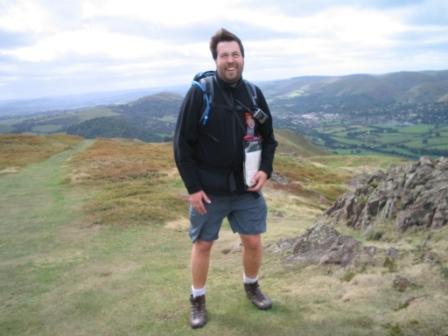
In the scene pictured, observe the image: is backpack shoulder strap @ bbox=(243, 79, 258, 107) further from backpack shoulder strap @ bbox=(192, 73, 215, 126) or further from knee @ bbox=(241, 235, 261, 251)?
knee @ bbox=(241, 235, 261, 251)

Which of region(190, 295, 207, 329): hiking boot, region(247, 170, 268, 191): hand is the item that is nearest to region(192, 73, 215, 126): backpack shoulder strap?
region(247, 170, 268, 191): hand

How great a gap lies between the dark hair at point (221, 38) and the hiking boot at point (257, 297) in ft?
13.7

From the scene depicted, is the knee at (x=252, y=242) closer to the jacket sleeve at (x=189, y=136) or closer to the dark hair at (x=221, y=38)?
the jacket sleeve at (x=189, y=136)

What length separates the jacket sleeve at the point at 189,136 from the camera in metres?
6.75

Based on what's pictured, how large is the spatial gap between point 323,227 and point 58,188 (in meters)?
22.1

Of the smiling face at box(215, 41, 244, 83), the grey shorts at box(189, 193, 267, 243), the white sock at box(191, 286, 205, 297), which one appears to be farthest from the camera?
the white sock at box(191, 286, 205, 297)

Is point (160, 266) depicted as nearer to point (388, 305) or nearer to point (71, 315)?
point (71, 315)

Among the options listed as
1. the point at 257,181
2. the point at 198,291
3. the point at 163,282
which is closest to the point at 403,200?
the point at 257,181

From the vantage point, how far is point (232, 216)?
7.57 meters

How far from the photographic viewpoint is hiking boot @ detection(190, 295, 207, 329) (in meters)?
7.57

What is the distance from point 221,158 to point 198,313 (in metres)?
2.80

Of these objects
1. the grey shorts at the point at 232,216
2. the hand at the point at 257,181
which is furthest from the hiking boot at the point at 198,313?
the hand at the point at 257,181

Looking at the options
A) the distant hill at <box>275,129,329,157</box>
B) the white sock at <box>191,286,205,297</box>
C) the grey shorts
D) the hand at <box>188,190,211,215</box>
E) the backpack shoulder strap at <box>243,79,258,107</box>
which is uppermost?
the backpack shoulder strap at <box>243,79,258,107</box>

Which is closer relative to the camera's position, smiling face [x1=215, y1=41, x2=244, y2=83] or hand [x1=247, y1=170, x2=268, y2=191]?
smiling face [x1=215, y1=41, x2=244, y2=83]
